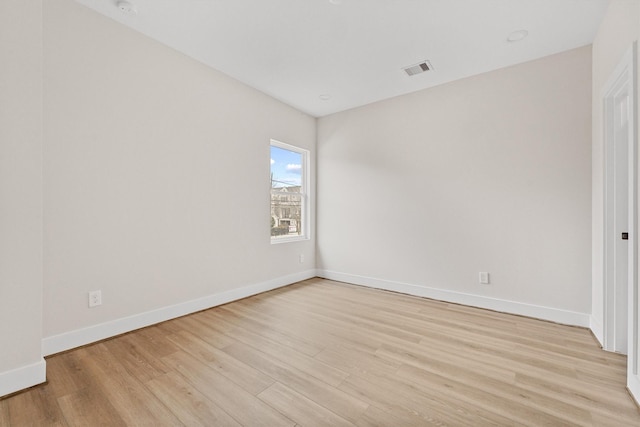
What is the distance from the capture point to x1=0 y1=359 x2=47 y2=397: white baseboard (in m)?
1.62

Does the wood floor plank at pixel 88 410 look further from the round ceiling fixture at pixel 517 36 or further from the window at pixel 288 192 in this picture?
the round ceiling fixture at pixel 517 36

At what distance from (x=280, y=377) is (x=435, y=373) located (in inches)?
40.3

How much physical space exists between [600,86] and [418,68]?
5.15ft

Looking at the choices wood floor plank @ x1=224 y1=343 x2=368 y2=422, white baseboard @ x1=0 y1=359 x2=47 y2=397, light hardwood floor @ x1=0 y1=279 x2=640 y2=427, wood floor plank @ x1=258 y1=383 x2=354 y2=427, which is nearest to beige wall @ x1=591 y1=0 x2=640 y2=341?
light hardwood floor @ x1=0 y1=279 x2=640 y2=427

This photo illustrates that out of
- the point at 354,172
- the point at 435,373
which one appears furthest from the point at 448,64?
the point at 435,373

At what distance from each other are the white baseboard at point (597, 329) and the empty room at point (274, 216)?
34mm

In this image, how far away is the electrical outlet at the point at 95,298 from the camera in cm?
227

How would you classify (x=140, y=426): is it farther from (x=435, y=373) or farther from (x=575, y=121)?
(x=575, y=121)

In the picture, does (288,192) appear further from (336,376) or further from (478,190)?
(336,376)

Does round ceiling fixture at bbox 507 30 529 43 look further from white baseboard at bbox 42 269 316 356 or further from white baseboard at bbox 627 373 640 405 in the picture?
white baseboard at bbox 42 269 316 356

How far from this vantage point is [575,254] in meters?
2.69

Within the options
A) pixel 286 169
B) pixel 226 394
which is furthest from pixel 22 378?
pixel 286 169

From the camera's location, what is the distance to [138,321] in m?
2.55

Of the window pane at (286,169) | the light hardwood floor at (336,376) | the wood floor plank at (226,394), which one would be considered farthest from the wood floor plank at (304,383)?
the window pane at (286,169)
